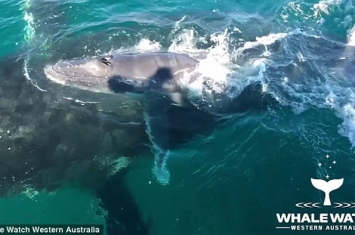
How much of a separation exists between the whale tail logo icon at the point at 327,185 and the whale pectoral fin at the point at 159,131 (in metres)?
7.44

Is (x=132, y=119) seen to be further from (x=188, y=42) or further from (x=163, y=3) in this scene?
(x=163, y=3)

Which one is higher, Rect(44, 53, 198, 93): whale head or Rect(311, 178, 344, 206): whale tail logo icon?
Rect(44, 53, 198, 93): whale head

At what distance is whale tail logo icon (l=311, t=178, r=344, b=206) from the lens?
22.4 metres

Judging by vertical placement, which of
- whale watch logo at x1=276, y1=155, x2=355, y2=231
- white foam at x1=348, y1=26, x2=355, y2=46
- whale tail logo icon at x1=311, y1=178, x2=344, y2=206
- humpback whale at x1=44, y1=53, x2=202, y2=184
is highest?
humpback whale at x1=44, y1=53, x2=202, y2=184

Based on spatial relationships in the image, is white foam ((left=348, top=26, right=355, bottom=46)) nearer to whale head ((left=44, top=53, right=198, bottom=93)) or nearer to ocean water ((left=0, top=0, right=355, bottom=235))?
ocean water ((left=0, top=0, right=355, bottom=235))

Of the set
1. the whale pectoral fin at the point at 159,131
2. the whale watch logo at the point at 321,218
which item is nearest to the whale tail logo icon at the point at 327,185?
the whale watch logo at the point at 321,218

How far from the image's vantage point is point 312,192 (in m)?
22.5

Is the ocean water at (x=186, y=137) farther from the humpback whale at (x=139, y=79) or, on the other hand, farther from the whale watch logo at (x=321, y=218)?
the humpback whale at (x=139, y=79)

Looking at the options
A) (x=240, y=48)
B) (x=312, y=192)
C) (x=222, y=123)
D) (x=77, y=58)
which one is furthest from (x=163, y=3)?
(x=312, y=192)

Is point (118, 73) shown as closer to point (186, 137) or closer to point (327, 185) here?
point (186, 137)

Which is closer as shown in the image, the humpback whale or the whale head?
the humpback whale

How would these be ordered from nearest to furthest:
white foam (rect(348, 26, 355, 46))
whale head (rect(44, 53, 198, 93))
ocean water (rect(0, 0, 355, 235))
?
1. ocean water (rect(0, 0, 355, 235))
2. whale head (rect(44, 53, 198, 93))
3. white foam (rect(348, 26, 355, 46))

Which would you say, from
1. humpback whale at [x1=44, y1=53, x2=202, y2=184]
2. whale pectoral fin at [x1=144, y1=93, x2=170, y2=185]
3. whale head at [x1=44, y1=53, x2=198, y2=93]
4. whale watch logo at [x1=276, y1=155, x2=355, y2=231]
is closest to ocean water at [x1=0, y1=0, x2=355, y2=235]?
whale watch logo at [x1=276, y1=155, x2=355, y2=231]

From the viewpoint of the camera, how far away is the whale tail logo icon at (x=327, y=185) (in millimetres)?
22386
